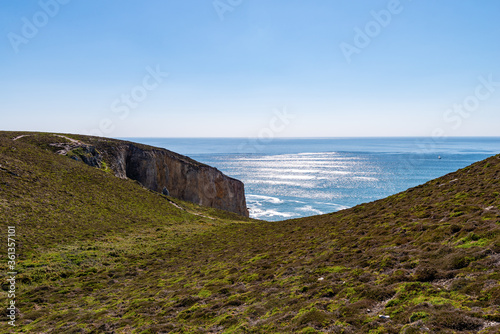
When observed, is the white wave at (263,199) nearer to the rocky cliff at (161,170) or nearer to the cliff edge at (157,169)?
the cliff edge at (157,169)

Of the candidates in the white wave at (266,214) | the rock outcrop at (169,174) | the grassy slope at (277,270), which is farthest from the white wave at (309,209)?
the grassy slope at (277,270)

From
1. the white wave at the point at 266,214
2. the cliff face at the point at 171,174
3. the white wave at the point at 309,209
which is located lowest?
the white wave at the point at 266,214

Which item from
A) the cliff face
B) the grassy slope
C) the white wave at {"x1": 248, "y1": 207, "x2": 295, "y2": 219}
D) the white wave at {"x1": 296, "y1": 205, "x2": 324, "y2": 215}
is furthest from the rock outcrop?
the grassy slope

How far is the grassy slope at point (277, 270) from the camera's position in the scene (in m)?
8.48

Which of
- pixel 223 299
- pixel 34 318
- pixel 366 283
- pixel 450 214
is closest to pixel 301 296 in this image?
pixel 366 283

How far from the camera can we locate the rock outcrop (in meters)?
61.9

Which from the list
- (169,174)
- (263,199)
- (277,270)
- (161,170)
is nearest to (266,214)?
(263,199)

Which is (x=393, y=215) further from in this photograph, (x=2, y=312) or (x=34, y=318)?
A: (x=2, y=312)

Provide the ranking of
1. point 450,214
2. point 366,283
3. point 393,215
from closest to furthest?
point 366,283 < point 450,214 < point 393,215

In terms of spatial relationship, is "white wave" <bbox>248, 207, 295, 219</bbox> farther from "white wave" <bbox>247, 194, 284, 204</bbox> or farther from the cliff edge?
"white wave" <bbox>247, 194, 284, 204</bbox>

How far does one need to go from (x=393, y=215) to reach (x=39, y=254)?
28145mm

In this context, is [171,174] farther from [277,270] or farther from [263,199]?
[277,270]

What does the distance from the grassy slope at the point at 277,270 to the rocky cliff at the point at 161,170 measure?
24.4m

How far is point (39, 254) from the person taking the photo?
73.8 ft
